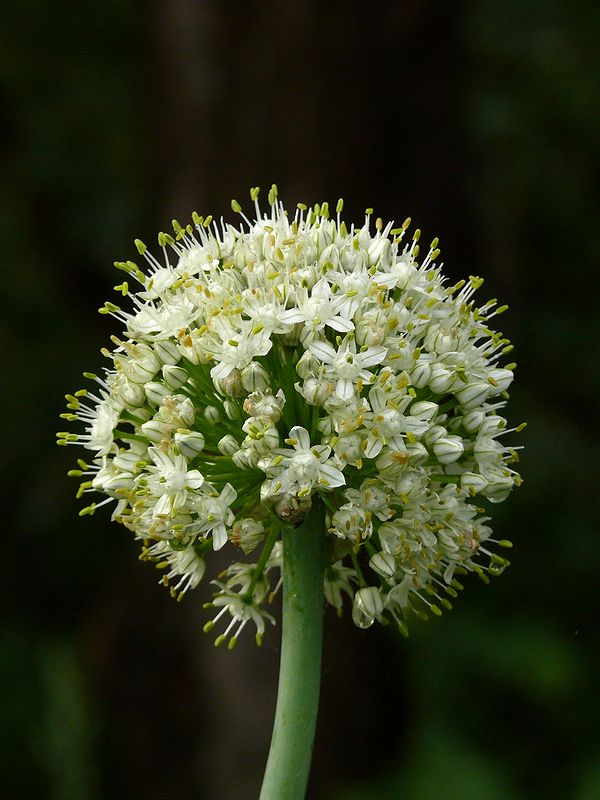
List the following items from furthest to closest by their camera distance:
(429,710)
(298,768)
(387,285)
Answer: (429,710)
(387,285)
(298,768)

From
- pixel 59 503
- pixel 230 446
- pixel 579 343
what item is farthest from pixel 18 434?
pixel 230 446

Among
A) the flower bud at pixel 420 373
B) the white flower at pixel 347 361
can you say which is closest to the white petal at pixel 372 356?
the white flower at pixel 347 361

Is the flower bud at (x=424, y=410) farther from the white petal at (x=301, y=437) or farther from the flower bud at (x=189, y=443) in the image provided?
the flower bud at (x=189, y=443)

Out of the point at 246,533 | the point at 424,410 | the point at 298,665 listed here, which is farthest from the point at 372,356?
the point at 298,665

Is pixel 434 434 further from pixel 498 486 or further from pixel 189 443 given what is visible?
pixel 189 443

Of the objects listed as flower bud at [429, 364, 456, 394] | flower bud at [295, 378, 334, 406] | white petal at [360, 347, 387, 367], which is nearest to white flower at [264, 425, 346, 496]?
flower bud at [295, 378, 334, 406]

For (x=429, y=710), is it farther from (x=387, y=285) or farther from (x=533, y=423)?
(x=387, y=285)
